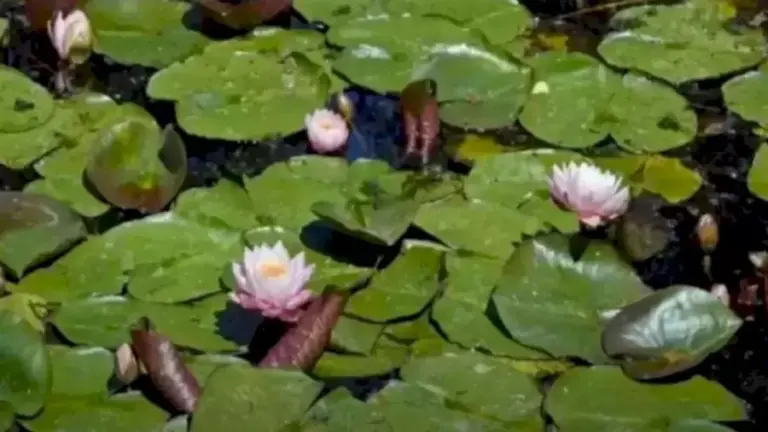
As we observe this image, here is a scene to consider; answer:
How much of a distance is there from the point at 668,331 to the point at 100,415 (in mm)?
893

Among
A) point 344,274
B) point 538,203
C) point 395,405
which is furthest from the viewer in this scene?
point 538,203

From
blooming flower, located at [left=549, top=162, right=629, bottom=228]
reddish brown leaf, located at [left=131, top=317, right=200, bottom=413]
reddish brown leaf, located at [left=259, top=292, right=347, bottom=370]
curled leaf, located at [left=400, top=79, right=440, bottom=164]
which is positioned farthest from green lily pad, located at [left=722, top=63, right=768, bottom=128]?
reddish brown leaf, located at [left=131, top=317, right=200, bottom=413]

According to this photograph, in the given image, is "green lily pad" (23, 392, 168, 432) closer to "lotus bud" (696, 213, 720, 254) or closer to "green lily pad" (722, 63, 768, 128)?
"lotus bud" (696, 213, 720, 254)

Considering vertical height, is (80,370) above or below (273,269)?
below

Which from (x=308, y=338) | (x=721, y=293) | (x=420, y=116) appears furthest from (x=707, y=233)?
(x=308, y=338)

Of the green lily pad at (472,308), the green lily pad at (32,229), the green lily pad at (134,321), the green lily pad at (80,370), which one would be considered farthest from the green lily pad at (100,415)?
the green lily pad at (472,308)

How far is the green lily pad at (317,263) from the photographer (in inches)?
79.7

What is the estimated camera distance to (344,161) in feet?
7.68

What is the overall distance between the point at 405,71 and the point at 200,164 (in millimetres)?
548

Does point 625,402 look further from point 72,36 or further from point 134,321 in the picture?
point 72,36

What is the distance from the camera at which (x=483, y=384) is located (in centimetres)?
182

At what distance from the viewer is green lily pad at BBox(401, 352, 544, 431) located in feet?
5.83

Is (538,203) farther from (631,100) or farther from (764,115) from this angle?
(764,115)

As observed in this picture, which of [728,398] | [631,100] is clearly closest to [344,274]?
[728,398]
